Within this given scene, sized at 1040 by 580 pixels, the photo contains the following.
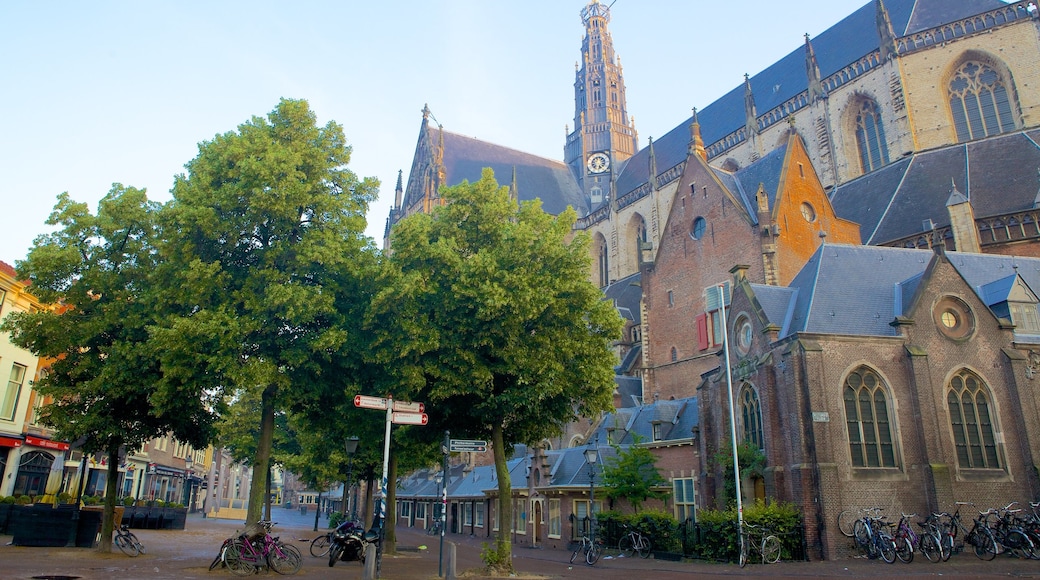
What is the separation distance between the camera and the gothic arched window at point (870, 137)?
3997cm

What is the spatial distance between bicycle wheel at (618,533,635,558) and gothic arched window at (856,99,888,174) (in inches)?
1122

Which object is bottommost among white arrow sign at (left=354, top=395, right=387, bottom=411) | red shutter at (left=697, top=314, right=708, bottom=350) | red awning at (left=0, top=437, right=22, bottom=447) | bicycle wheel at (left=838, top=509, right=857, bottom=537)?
bicycle wheel at (left=838, top=509, right=857, bottom=537)

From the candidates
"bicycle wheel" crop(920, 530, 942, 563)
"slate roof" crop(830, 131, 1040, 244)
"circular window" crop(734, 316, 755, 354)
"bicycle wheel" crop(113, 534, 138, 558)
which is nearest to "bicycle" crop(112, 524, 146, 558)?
"bicycle wheel" crop(113, 534, 138, 558)

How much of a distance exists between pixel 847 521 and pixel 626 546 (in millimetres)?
7569

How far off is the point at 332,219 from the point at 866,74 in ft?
120

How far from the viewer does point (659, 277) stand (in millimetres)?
35125

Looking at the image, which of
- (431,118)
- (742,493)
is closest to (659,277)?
(742,493)

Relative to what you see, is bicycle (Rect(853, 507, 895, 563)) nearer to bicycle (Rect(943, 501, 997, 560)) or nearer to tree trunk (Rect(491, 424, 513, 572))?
bicycle (Rect(943, 501, 997, 560))

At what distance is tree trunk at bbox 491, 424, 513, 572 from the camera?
15.1m

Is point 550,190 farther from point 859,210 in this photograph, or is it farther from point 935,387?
point 935,387

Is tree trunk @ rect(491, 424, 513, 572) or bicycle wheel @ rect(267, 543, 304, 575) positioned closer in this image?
bicycle wheel @ rect(267, 543, 304, 575)

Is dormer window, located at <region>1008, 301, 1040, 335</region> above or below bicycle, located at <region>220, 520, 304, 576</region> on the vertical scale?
above

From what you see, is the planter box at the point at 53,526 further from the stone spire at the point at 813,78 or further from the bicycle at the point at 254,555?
the stone spire at the point at 813,78

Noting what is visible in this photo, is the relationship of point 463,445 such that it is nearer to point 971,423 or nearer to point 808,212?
point 971,423
